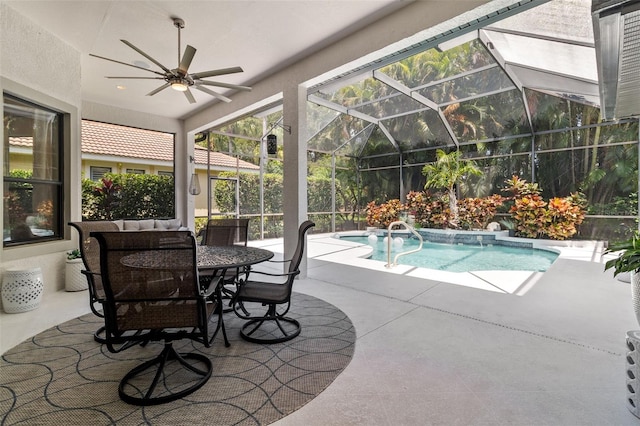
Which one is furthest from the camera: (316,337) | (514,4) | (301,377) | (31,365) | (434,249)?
(434,249)

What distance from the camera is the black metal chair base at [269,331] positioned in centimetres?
271

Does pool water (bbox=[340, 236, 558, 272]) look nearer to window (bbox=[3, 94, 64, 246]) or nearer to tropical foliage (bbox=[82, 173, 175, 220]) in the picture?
tropical foliage (bbox=[82, 173, 175, 220])

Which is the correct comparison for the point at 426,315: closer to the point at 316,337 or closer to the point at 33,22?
the point at 316,337

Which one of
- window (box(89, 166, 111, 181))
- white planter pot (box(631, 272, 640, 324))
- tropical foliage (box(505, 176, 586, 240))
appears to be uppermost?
window (box(89, 166, 111, 181))

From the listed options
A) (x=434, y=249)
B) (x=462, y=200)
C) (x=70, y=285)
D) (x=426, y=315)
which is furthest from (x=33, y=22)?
(x=462, y=200)

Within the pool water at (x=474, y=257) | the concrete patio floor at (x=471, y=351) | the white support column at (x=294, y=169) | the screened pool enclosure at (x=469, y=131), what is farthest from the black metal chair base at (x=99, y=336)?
the pool water at (x=474, y=257)

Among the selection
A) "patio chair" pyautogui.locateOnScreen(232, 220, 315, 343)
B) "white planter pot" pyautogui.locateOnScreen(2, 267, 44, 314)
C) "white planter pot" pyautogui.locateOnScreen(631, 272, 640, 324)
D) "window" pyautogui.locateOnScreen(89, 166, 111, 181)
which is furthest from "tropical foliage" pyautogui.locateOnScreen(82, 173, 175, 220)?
"white planter pot" pyautogui.locateOnScreen(631, 272, 640, 324)

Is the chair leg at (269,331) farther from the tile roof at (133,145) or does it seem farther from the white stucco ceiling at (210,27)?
the tile roof at (133,145)

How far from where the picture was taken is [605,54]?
242 cm

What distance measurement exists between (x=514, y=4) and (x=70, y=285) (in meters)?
6.43

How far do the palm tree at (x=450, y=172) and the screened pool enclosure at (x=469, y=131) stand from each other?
0.55 meters

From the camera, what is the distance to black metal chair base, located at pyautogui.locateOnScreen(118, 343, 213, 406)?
188 cm

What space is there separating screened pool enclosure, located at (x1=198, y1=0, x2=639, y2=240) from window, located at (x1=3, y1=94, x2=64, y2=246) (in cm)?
338

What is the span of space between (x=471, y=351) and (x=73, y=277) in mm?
5043
